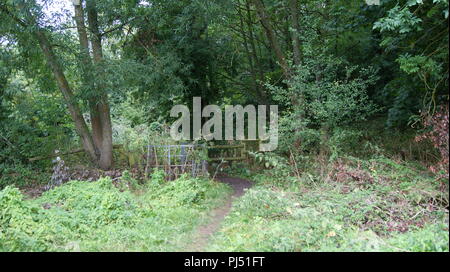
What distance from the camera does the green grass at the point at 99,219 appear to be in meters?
5.03

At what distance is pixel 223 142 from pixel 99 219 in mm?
8266

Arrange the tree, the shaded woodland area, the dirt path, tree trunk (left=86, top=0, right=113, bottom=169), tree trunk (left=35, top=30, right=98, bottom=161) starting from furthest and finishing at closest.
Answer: tree trunk (left=86, top=0, right=113, bottom=169) → tree trunk (left=35, top=30, right=98, bottom=161) → the tree → the dirt path → the shaded woodland area

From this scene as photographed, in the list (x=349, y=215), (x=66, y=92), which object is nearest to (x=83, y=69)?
(x=66, y=92)

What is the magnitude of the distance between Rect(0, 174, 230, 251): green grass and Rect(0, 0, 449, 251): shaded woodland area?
1.1 inches

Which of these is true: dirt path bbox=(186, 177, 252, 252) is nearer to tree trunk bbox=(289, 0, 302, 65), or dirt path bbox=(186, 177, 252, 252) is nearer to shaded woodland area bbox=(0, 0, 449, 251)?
shaded woodland area bbox=(0, 0, 449, 251)

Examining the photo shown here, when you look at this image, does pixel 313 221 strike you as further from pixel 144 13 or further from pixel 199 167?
pixel 144 13

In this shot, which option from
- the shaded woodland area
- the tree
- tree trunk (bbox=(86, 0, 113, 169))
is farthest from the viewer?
tree trunk (bbox=(86, 0, 113, 169))

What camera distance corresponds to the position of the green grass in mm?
5027

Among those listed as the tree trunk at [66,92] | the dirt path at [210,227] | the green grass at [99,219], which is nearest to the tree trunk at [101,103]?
the tree trunk at [66,92]

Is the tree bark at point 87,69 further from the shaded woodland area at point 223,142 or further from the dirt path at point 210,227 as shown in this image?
the dirt path at point 210,227

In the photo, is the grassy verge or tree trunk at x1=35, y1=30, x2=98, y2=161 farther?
tree trunk at x1=35, y1=30, x2=98, y2=161

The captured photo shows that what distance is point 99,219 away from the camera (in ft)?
19.4

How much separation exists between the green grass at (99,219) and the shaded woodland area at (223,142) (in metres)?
0.03

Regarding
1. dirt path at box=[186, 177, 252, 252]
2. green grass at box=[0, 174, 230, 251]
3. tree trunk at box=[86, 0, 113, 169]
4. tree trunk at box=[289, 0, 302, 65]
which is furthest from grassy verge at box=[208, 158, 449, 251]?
tree trunk at box=[86, 0, 113, 169]
